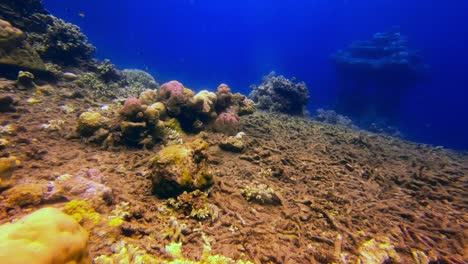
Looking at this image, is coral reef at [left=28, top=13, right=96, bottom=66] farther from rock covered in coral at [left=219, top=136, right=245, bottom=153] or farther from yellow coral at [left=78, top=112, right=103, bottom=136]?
rock covered in coral at [left=219, top=136, right=245, bottom=153]

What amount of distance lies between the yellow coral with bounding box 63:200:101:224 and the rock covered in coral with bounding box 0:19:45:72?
834 centimetres

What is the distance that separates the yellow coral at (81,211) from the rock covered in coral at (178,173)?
108 cm

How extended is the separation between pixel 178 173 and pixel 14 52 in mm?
9073

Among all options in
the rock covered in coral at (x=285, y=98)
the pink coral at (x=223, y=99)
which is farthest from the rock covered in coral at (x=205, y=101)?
the rock covered in coral at (x=285, y=98)

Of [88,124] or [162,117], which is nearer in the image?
[88,124]

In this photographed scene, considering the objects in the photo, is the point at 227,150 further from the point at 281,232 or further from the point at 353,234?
the point at 353,234

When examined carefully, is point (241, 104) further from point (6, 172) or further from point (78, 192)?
point (6, 172)

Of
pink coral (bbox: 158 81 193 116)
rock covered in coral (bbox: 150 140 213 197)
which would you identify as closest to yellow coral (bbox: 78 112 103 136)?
pink coral (bbox: 158 81 193 116)

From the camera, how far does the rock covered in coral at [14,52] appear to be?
7648 mm

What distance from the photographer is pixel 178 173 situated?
4.02 metres

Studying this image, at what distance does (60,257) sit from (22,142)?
4.71 meters

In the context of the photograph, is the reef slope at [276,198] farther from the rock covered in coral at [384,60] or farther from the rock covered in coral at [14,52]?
the rock covered in coral at [384,60]

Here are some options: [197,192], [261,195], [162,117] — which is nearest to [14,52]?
[162,117]

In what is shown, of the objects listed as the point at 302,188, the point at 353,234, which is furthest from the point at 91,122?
the point at 353,234
